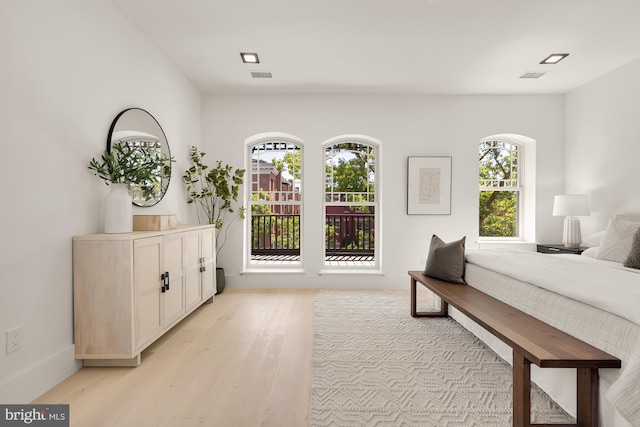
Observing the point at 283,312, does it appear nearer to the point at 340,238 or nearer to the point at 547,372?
the point at 340,238

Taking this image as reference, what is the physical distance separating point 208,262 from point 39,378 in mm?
1955

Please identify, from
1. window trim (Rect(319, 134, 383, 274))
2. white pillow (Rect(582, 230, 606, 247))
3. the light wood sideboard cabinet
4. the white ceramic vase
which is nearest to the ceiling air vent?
window trim (Rect(319, 134, 383, 274))

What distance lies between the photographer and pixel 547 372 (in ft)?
6.42

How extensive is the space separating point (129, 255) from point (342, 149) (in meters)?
3.43

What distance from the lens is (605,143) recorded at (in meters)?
4.12

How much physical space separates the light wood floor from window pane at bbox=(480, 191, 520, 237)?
330 centimetres

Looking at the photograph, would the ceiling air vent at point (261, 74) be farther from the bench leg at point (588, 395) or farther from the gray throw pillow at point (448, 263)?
the bench leg at point (588, 395)

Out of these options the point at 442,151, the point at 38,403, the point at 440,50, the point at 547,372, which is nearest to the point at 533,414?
the point at 547,372

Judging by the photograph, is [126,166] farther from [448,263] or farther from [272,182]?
[448,263]

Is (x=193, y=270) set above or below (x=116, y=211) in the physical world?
below

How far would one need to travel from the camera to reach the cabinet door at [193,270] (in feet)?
10.8

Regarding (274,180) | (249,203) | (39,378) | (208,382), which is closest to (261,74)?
(274,180)

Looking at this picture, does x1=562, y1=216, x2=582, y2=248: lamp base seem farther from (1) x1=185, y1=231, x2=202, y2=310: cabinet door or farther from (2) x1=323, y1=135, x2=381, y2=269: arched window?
(1) x1=185, y1=231, x2=202, y2=310: cabinet door

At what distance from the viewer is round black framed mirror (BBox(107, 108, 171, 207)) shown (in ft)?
9.08
